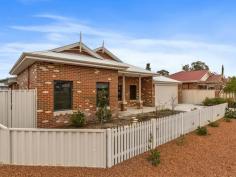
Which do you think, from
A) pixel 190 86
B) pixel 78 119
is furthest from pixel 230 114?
pixel 190 86

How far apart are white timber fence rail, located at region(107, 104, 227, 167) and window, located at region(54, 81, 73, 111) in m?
5.53

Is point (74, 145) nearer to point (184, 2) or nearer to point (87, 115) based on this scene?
point (87, 115)

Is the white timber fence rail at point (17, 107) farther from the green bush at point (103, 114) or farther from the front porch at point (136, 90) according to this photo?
the front porch at point (136, 90)

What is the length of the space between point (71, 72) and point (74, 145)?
21.0 ft

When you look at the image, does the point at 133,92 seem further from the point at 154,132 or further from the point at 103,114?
the point at 154,132

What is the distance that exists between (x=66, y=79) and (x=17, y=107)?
308 cm

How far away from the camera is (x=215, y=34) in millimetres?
19078

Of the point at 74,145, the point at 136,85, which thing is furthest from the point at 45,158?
the point at 136,85

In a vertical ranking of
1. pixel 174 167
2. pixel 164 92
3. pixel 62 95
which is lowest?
pixel 174 167

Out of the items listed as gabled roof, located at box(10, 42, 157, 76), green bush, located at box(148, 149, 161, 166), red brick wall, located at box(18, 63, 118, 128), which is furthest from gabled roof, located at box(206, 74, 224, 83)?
green bush, located at box(148, 149, 161, 166)

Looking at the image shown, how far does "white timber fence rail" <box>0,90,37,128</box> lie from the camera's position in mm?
9320

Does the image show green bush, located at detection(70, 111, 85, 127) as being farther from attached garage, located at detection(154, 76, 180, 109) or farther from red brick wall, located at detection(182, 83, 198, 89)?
red brick wall, located at detection(182, 83, 198, 89)

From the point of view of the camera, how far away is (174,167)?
661cm

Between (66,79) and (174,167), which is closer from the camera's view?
(174,167)
